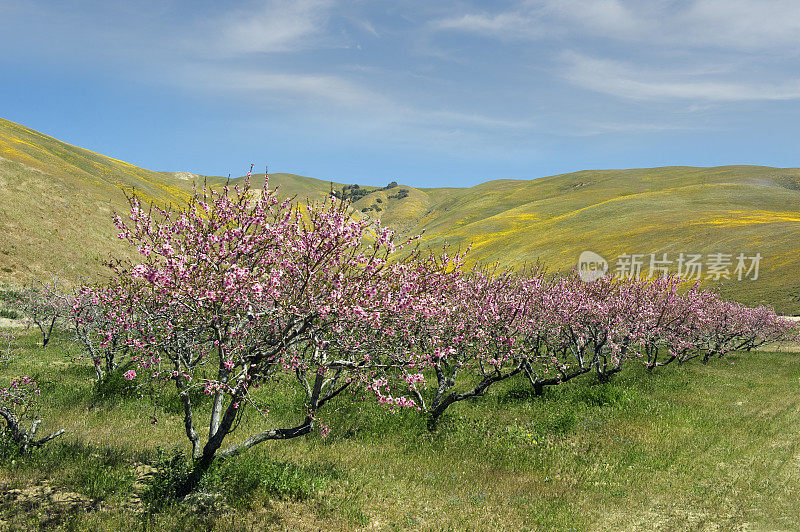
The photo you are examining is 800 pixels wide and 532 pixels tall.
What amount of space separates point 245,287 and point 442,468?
7303 millimetres

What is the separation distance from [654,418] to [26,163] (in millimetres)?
93251

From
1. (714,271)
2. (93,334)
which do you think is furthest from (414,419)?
(714,271)

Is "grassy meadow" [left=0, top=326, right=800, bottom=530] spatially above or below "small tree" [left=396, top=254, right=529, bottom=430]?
below

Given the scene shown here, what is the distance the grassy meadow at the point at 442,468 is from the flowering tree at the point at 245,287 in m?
1.51

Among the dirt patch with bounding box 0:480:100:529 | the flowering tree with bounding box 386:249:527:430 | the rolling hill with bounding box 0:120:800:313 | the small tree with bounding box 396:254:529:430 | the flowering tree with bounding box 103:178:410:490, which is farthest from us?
the rolling hill with bounding box 0:120:800:313

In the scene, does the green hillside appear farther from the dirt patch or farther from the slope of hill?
the slope of hill

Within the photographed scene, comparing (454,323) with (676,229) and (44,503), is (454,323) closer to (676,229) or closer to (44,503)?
(44,503)

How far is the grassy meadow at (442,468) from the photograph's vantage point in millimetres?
8453

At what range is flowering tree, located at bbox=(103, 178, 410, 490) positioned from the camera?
25.7 ft

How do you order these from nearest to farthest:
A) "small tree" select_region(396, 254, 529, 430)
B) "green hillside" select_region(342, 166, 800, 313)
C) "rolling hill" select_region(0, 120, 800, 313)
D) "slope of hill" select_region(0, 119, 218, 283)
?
1. "small tree" select_region(396, 254, 529, 430)
2. "slope of hill" select_region(0, 119, 218, 283)
3. "rolling hill" select_region(0, 120, 800, 313)
4. "green hillside" select_region(342, 166, 800, 313)

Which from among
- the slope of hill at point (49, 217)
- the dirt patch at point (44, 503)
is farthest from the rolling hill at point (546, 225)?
the dirt patch at point (44, 503)

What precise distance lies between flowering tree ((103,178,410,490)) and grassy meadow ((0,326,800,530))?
59.6 inches

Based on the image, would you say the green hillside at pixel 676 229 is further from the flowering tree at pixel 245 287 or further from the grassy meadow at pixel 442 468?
the flowering tree at pixel 245 287

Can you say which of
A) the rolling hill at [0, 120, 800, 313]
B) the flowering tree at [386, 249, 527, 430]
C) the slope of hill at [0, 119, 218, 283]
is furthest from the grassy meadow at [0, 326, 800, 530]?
the slope of hill at [0, 119, 218, 283]
